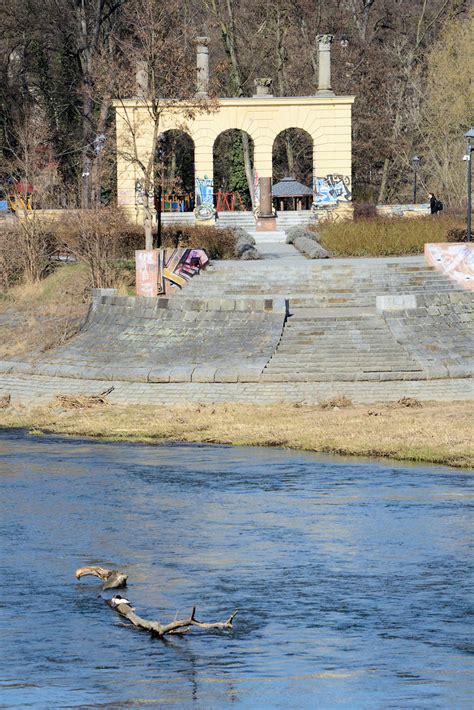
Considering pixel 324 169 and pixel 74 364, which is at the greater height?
pixel 324 169

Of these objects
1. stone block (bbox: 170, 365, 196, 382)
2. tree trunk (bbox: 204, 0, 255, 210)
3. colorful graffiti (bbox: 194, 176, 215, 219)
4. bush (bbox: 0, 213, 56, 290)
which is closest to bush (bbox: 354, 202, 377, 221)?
colorful graffiti (bbox: 194, 176, 215, 219)

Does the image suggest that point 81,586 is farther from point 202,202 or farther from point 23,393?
point 202,202

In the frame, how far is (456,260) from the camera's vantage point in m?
40.8

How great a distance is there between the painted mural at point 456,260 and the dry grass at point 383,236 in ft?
13.4

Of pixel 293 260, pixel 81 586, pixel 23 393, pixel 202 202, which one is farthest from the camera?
pixel 202 202

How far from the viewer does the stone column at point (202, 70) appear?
51.4 m

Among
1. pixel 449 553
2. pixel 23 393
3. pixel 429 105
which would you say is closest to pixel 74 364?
pixel 23 393

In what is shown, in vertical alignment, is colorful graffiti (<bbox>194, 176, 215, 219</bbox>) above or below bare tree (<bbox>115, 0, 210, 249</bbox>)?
below

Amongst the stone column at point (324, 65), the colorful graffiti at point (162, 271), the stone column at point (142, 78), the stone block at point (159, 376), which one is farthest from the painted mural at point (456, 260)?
the stone column at point (324, 65)

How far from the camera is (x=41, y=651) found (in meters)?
15.7

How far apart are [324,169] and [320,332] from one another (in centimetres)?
2387

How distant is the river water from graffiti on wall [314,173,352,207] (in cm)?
3262

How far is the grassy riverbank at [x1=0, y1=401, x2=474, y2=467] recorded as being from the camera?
89.0ft

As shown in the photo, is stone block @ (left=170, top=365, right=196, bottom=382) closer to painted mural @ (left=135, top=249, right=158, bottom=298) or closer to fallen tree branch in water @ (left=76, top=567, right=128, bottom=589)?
painted mural @ (left=135, top=249, right=158, bottom=298)
